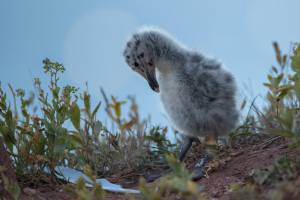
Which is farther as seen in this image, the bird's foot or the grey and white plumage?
the grey and white plumage

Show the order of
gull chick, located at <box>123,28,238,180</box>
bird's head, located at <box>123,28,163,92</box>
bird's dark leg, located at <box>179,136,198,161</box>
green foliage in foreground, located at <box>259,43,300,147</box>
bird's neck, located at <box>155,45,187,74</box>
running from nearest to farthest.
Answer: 1. green foliage in foreground, located at <box>259,43,300,147</box>
2. gull chick, located at <box>123,28,238,180</box>
3. bird's neck, located at <box>155,45,187,74</box>
4. bird's dark leg, located at <box>179,136,198,161</box>
5. bird's head, located at <box>123,28,163,92</box>

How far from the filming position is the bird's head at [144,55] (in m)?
4.61

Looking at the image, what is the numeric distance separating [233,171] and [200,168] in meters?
0.49

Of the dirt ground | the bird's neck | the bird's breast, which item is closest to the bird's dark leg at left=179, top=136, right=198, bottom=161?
the bird's breast

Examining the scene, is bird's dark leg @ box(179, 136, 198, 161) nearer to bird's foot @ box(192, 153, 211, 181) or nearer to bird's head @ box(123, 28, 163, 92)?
bird's foot @ box(192, 153, 211, 181)

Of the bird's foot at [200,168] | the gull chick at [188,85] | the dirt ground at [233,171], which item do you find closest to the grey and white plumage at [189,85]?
the gull chick at [188,85]

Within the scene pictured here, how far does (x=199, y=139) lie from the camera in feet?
15.1

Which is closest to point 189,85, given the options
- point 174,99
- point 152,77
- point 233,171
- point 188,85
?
point 188,85

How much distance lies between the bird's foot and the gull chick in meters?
0.23

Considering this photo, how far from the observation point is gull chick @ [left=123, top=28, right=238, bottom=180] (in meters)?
4.16

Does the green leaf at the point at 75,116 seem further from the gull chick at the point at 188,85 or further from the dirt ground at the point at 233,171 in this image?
the gull chick at the point at 188,85

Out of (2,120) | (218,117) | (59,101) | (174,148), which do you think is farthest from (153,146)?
(2,120)

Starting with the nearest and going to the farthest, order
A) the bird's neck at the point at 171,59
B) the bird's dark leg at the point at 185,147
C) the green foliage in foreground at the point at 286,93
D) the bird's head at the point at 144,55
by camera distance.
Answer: the green foliage in foreground at the point at 286,93, the bird's neck at the point at 171,59, the bird's dark leg at the point at 185,147, the bird's head at the point at 144,55

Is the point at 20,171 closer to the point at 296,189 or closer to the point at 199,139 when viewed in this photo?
the point at 199,139
